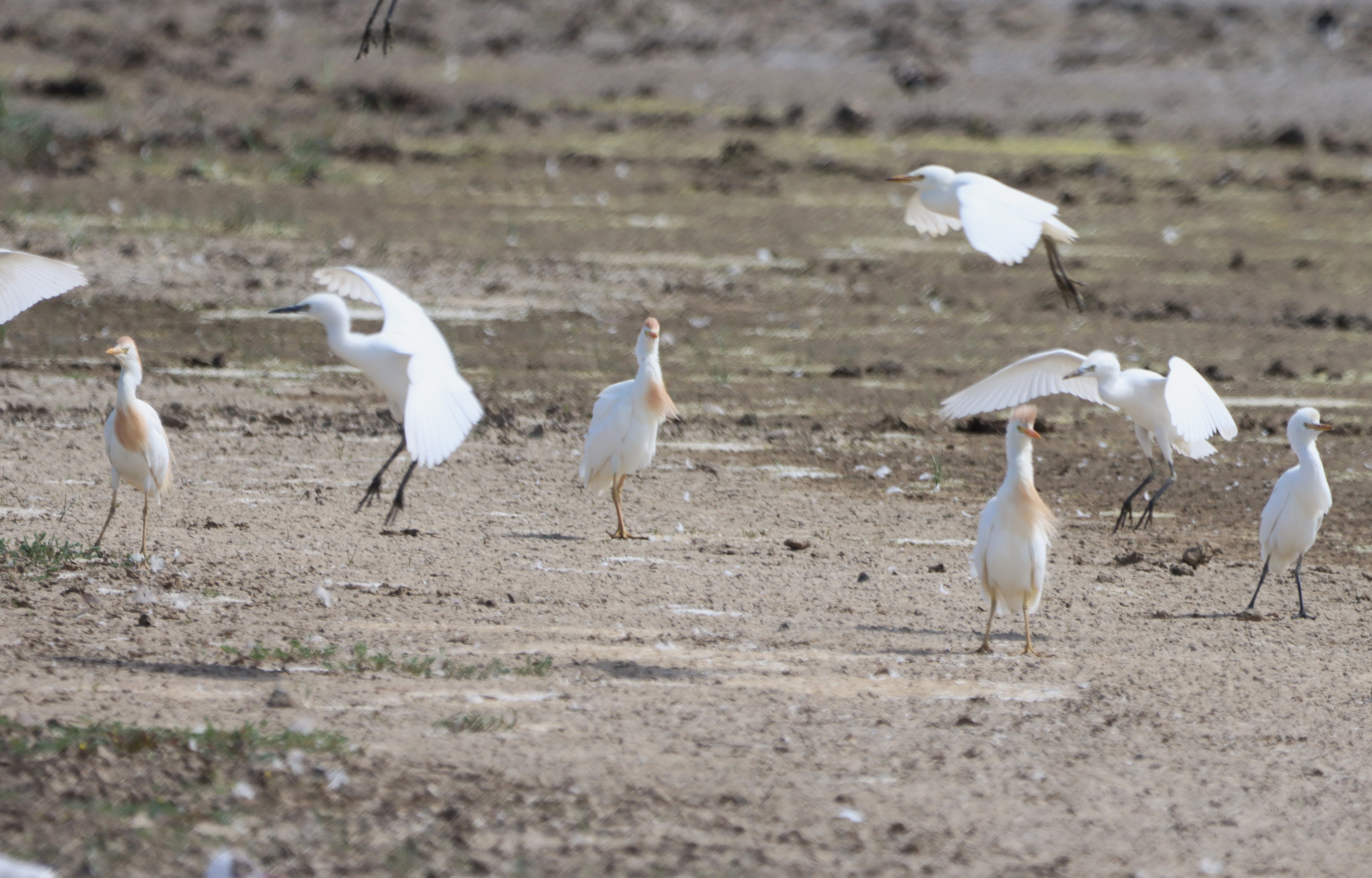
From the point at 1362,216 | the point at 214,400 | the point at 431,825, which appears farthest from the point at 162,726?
the point at 1362,216

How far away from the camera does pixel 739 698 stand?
18.5ft

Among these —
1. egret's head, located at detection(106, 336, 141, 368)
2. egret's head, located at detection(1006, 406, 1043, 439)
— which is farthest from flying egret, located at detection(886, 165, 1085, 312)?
egret's head, located at detection(106, 336, 141, 368)

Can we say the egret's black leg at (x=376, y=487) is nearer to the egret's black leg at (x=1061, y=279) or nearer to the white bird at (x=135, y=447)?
the white bird at (x=135, y=447)

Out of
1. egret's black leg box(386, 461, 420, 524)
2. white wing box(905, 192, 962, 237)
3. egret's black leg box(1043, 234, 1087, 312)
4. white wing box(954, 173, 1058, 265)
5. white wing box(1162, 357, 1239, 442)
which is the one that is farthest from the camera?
egret's black leg box(1043, 234, 1087, 312)

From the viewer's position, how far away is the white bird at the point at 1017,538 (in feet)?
20.5

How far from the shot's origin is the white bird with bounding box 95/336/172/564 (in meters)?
7.01

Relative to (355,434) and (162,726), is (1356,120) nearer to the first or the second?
(355,434)

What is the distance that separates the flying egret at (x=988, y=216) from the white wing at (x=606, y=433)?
1.76 m

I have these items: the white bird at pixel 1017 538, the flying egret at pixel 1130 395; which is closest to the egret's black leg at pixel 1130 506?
the flying egret at pixel 1130 395

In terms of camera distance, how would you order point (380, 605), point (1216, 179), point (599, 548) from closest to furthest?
1. point (380, 605)
2. point (599, 548)
3. point (1216, 179)

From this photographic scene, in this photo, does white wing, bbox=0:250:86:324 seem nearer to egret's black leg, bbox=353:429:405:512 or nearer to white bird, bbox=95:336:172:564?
white bird, bbox=95:336:172:564

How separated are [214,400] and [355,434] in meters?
1.19

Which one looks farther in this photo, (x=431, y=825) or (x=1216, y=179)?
(x=1216, y=179)

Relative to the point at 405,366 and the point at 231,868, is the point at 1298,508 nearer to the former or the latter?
the point at 405,366
